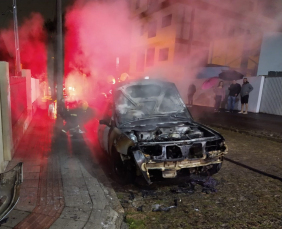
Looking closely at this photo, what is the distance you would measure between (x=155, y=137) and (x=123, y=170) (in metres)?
0.78

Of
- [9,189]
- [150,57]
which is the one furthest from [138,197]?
[150,57]

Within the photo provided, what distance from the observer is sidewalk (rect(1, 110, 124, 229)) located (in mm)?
2396

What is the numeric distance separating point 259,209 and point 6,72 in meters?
4.85

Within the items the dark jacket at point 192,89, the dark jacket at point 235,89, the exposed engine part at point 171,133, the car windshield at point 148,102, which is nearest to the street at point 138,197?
the exposed engine part at point 171,133

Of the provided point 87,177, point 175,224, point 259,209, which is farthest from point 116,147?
point 259,209

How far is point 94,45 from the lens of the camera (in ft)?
32.3

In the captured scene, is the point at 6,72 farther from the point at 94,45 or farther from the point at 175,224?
the point at 94,45

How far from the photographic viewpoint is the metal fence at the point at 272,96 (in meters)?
9.90

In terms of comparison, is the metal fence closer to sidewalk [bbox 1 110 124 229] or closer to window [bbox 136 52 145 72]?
sidewalk [bbox 1 110 124 229]

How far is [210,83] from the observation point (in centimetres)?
1337

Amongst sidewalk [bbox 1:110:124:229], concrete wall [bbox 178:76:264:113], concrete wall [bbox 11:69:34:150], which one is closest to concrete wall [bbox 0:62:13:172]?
sidewalk [bbox 1:110:124:229]

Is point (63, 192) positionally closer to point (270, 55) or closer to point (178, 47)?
point (270, 55)

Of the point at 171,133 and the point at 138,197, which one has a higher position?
the point at 171,133

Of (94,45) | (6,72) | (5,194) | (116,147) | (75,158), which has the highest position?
(94,45)
